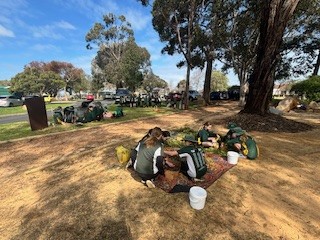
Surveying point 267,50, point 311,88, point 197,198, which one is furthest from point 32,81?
point 197,198

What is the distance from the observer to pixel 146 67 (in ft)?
178

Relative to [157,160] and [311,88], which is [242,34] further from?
[157,160]

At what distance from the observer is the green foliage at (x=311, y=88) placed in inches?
814

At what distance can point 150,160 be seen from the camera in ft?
15.3

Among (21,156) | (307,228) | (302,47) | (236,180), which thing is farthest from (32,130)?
(302,47)

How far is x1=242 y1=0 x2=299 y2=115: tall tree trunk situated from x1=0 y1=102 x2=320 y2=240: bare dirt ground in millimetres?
4267

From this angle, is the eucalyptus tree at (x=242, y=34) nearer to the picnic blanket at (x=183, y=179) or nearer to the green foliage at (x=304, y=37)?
the green foliage at (x=304, y=37)

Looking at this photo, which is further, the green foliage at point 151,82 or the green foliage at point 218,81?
the green foliage at point 218,81

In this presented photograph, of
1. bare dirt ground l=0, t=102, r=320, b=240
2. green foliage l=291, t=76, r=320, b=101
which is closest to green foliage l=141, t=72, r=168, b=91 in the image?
green foliage l=291, t=76, r=320, b=101

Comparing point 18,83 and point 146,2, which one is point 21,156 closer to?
point 146,2

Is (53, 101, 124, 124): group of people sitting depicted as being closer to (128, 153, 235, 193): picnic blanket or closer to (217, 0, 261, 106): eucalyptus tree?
(128, 153, 235, 193): picnic blanket

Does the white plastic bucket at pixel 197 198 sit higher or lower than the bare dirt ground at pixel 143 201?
higher

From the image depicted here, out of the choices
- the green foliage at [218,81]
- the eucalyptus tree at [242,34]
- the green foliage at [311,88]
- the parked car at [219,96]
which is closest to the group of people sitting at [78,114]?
the eucalyptus tree at [242,34]

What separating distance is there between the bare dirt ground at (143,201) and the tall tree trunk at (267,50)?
14.0 ft
